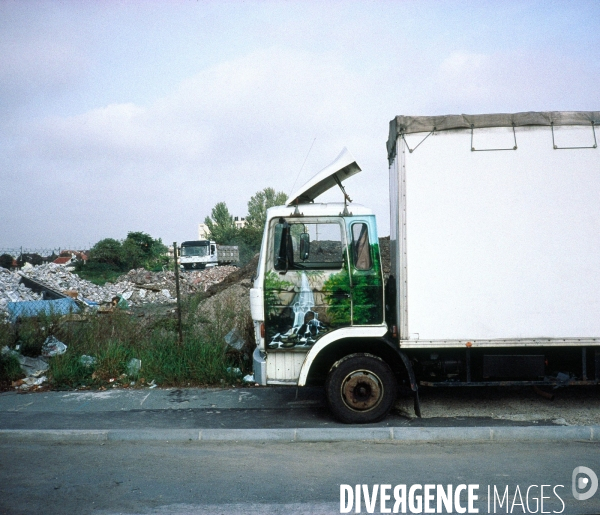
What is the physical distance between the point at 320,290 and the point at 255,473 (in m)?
2.20

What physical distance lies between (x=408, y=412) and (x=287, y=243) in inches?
104

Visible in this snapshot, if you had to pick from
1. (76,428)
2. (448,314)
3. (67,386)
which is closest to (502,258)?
(448,314)

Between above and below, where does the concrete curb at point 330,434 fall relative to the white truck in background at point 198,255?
below

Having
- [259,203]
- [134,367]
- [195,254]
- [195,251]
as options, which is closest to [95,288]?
[134,367]

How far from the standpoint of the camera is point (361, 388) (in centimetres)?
677

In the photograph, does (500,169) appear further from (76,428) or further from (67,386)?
(67,386)

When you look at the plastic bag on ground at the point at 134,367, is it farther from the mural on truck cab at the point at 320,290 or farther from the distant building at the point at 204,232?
the distant building at the point at 204,232

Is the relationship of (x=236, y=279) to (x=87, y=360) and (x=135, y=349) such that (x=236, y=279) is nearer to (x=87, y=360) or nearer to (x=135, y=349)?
(x=135, y=349)

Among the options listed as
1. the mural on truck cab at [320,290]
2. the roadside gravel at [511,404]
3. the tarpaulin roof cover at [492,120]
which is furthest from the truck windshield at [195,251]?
the tarpaulin roof cover at [492,120]

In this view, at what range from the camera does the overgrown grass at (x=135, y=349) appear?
9.08 metres

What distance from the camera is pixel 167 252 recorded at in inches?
2292

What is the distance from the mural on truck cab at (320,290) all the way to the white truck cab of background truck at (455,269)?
0.04 feet

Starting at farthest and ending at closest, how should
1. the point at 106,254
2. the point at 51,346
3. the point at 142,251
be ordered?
the point at 142,251, the point at 106,254, the point at 51,346

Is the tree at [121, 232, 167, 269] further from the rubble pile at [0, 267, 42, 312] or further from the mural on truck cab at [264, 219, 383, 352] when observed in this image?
the mural on truck cab at [264, 219, 383, 352]
